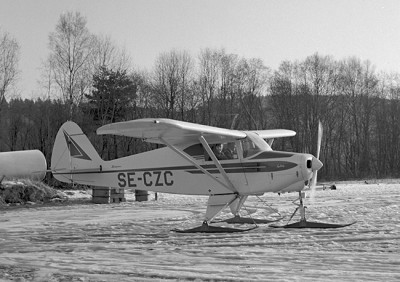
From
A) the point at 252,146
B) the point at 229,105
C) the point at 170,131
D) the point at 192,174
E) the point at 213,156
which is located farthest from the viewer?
the point at 229,105

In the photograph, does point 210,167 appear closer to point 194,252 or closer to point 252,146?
point 252,146

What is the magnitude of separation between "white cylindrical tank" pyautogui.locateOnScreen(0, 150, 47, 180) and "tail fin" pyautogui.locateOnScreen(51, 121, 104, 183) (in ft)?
29.0

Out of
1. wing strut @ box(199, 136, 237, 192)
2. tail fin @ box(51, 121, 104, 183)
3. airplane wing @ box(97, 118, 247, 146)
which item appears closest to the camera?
airplane wing @ box(97, 118, 247, 146)

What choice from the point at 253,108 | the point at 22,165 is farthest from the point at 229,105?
the point at 22,165

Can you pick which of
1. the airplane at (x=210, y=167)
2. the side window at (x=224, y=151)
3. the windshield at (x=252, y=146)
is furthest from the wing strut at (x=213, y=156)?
the windshield at (x=252, y=146)

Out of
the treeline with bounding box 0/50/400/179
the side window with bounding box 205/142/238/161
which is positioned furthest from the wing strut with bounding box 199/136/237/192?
the treeline with bounding box 0/50/400/179

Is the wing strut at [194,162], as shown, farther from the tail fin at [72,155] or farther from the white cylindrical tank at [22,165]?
the white cylindrical tank at [22,165]

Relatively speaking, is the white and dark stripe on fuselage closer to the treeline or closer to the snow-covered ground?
the snow-covered ground

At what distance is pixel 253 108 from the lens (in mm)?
57000

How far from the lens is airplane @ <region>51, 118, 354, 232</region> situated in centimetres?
1077

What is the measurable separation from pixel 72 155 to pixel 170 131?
180 inches

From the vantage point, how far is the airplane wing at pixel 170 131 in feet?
32.7

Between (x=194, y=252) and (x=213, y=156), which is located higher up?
(x=213, y=156)

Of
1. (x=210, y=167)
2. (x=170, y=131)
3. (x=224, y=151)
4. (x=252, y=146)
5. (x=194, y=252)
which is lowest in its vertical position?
(x=194, y=252)
